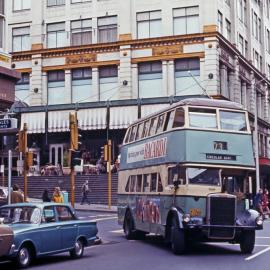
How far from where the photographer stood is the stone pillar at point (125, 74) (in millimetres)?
50062

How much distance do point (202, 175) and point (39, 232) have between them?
5.07 meters

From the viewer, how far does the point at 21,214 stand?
14555mm

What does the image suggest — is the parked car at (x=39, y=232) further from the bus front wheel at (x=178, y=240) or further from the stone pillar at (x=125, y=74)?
the stone pillar at (x=125, y=74)

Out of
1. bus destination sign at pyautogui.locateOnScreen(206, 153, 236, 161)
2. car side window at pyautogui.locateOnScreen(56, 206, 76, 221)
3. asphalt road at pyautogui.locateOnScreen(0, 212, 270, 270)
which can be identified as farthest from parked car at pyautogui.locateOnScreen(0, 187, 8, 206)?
bus destination sign at pyautogui.locateOnScreen(206, 153, 236, 161)

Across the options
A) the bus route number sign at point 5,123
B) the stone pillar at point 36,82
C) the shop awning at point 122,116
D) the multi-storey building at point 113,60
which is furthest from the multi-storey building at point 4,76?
the stone pillar at point 36,82

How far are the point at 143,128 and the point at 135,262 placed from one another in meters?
7.11

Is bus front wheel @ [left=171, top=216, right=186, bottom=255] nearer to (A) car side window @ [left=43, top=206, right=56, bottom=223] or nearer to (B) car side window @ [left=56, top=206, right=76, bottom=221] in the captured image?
(B) car side window @ [left=56, top=206, right=76, bottom=221]

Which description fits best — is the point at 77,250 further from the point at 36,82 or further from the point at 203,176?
the point at 36,82

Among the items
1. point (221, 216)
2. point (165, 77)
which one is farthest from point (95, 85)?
point (221, 216)

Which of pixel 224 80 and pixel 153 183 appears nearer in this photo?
pixel 153 183

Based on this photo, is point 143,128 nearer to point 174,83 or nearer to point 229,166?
point 229,166

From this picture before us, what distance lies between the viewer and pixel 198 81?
48.2 meters

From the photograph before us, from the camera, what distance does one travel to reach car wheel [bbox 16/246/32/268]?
1352cm

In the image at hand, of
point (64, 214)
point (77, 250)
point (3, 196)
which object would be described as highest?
point (3, 196)
